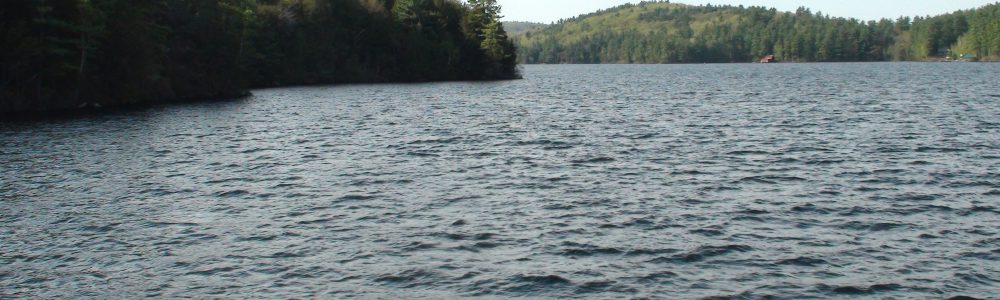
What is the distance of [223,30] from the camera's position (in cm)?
10475

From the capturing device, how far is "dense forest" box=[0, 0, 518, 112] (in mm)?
72875

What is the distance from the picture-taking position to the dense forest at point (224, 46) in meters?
72.9

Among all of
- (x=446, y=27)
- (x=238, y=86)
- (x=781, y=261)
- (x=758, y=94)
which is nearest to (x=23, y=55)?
(x=238, y=86)

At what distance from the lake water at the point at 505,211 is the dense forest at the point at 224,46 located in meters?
13.9

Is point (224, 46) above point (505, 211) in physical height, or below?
above

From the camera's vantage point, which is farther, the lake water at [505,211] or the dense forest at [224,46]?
the dense forest at [224,46]

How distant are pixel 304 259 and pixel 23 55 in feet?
190

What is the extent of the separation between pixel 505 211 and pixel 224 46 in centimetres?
8190

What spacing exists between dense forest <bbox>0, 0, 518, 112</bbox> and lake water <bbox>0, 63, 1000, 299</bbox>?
13876 mm

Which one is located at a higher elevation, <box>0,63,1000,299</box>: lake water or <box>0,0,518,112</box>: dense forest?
<box>0,0,518,112</box>: dense forest

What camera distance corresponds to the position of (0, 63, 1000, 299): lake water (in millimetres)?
21266

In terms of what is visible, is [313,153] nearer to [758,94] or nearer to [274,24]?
[758,94]

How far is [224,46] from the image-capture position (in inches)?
4050

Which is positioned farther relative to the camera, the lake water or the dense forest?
the dense forest
